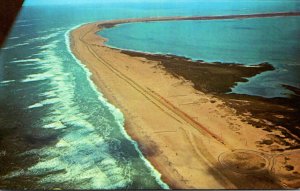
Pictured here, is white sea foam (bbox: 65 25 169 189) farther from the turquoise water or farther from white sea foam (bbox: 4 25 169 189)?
the turquoise water

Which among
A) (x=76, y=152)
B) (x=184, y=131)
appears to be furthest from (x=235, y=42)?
(x=76, y=152)

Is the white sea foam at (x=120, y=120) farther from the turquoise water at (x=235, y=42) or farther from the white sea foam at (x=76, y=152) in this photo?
the turquoise water at (x=235, y=42)

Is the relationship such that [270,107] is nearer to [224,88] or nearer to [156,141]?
[224,88]

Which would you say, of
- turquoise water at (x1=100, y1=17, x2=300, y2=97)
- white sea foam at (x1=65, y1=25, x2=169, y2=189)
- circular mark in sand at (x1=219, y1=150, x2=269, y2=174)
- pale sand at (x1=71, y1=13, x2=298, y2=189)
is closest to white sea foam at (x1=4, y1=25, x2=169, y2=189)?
white sea foam at (x1=65, y1=25, x2=169, y2=189)

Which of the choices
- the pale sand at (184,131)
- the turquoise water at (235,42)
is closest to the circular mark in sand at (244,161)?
the pale sand at (184,131)

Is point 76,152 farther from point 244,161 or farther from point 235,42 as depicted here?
point 235,42

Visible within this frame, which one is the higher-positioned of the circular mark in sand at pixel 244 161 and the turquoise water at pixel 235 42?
the turquoise water at pixel 235 42
